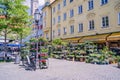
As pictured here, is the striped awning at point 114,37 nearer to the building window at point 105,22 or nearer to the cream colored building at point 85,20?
the cream colored building at point 85,20

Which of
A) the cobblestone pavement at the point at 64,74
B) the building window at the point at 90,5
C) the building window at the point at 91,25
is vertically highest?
the building window at the point at 90,5

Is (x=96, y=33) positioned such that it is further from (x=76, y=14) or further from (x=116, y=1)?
(x=76, y=14)

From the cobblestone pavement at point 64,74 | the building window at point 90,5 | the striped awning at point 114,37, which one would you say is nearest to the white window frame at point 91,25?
the building window at point 90,5

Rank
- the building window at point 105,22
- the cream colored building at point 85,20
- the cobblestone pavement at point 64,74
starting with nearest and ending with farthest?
1. the cobblestone pavement at point 64,74
2. the cream colored building at point 85,20
3. the building window at point 105,22

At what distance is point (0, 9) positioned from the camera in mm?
21078

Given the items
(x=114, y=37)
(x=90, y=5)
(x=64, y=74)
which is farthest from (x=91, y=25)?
(x=64, y=74)

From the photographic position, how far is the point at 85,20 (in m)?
30.2

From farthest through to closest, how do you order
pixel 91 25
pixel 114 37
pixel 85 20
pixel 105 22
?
pixel 85 20 < pixel 91 25 < pixel 105 22 < pixel 114 37

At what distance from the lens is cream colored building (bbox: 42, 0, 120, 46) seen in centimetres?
2386

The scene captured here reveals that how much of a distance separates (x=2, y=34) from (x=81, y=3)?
14.3 metres

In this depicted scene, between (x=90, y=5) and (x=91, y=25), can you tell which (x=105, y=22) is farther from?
(x=90, y=5)

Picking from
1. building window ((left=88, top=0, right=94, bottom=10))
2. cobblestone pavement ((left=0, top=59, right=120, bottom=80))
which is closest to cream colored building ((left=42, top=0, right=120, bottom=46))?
building window ((left=88, top=0, right=94, bottom=10))

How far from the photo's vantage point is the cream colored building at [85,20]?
23.9m

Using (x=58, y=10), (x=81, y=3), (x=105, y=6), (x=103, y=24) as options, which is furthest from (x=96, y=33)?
(x=58, y=10)
